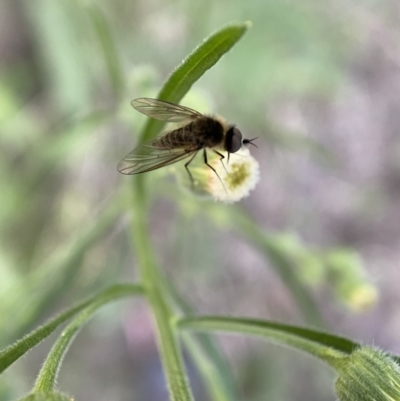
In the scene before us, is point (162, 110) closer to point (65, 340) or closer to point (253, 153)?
point (65, 340)

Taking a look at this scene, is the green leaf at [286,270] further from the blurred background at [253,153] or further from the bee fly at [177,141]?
the bee fly at [177,141]

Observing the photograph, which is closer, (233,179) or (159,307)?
(233,179)

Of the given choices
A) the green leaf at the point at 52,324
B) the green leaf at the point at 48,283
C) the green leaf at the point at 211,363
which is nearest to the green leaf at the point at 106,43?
the green leaf at the point at 48,283

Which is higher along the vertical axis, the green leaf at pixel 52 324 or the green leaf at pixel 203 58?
the green leaf at pixel 203 58

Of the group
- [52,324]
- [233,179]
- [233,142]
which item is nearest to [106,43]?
[233,142]

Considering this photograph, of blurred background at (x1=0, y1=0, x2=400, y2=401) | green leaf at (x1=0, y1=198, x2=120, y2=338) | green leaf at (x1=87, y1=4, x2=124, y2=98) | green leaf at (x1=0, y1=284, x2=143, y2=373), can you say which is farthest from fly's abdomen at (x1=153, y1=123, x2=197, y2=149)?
blurred background at (x1=0, y1=0, x2=400, y2=401)

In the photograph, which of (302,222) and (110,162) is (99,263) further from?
(302,222)
